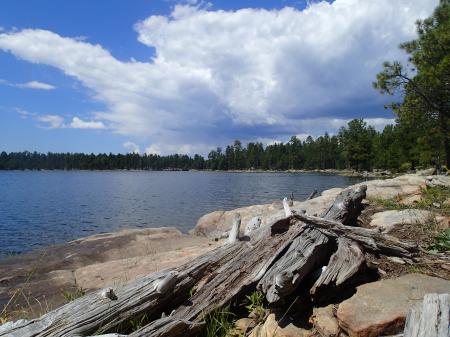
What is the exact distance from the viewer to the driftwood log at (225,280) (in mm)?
4477

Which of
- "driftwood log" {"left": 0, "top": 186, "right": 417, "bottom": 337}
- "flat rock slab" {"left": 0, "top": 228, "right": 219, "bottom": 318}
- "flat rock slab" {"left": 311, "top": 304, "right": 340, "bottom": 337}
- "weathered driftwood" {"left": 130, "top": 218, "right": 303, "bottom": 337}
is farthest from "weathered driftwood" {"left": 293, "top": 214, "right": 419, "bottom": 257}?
"flat rock slab" {"left": 0, "top": 228, "right": 219, "bottom": 318}

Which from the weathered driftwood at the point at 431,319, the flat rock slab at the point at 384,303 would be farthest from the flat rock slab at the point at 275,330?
the weathered driftwood at the point at 431,319

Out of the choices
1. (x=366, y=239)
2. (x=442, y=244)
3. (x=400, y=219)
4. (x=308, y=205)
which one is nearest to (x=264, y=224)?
(x=400, y=219)

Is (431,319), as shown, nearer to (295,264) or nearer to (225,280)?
(295,264)

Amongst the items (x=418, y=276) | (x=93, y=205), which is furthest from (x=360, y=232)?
(x=93, y=205)

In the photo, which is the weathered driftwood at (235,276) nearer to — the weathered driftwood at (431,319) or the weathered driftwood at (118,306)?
the weathered driftwood at (118,306)

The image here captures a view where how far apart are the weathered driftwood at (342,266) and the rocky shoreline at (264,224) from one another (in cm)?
27

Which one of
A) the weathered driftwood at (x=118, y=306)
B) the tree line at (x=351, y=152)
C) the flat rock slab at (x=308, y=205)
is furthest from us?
the tree line at (x=351, y=152)

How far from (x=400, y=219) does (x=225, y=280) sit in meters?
5.18

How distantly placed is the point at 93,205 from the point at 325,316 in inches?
1442

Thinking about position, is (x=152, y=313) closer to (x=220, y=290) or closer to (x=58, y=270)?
(x=220, y=290)

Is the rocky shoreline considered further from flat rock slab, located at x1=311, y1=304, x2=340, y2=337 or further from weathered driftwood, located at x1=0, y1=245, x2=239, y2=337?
weathered driftwood, located at x1=0, y1=245, x2=239, y2=337

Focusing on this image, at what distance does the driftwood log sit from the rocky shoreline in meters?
0.41

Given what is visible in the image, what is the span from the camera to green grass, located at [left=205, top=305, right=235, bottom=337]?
16.0 ft
